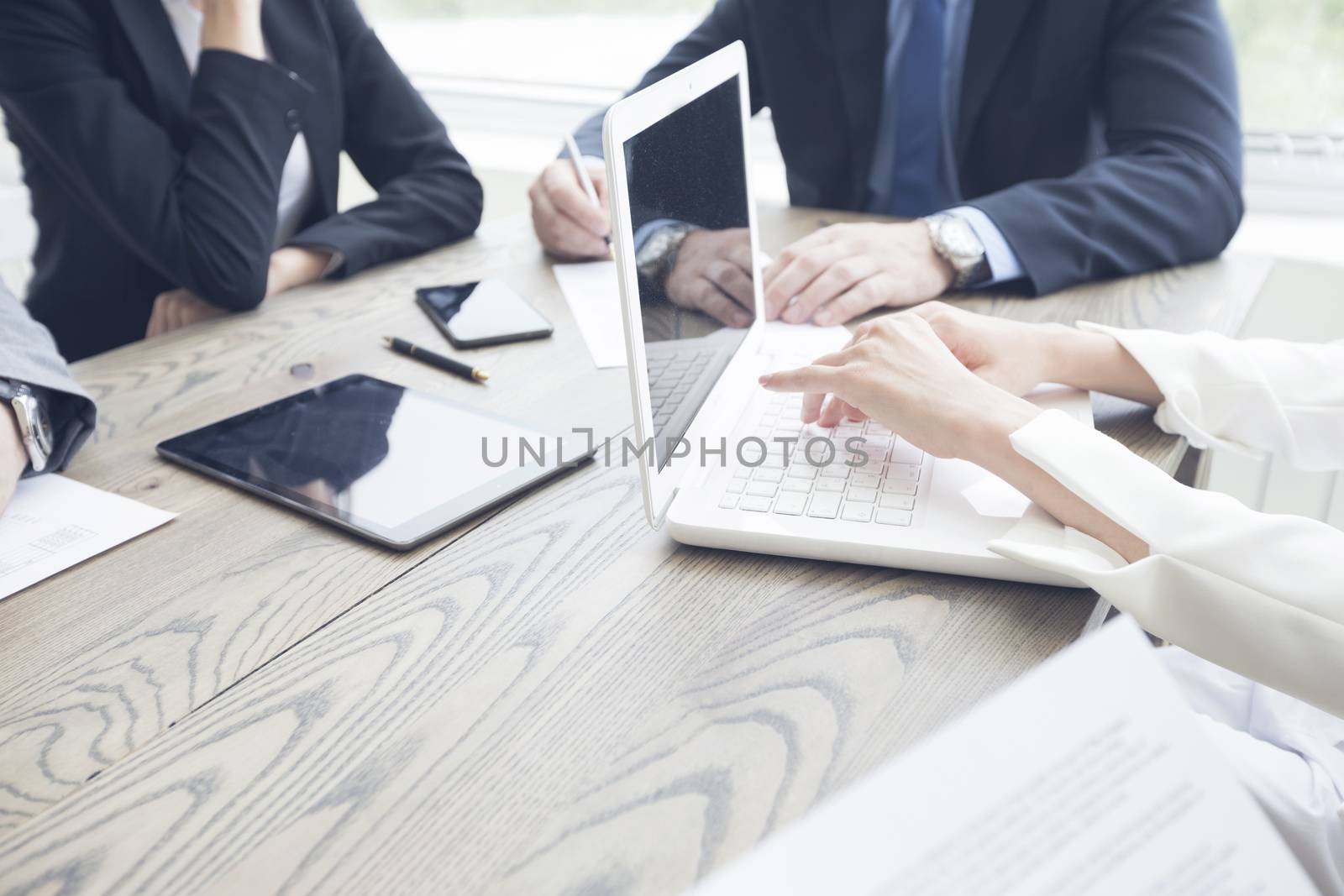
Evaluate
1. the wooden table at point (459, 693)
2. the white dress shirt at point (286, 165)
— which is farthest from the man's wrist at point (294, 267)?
the wooden table at point (459, 693)

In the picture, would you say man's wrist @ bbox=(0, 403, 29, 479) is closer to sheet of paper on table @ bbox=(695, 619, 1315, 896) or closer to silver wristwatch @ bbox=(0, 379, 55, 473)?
silver wristwatch @ bbox=(0, 379, 55, 473)

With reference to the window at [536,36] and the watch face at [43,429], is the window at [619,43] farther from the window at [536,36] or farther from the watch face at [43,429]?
the watch face at [43,429]

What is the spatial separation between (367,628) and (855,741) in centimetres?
30

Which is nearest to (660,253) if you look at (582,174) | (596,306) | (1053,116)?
(596,306)

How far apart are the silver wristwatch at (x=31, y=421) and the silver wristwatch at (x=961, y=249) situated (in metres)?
0.87

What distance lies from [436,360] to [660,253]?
368 mm

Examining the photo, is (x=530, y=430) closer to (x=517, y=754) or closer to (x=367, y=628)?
(x=367, y=628)

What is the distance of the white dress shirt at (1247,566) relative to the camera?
53 cm

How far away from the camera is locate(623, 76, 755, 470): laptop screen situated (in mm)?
639

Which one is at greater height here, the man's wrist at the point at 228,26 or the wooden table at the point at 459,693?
the man's wrist at the point at 228,26

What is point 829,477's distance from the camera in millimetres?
699

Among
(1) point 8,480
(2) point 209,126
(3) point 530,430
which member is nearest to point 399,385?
(3) point 530,430

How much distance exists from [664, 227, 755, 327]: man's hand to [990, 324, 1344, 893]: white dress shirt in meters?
0.25

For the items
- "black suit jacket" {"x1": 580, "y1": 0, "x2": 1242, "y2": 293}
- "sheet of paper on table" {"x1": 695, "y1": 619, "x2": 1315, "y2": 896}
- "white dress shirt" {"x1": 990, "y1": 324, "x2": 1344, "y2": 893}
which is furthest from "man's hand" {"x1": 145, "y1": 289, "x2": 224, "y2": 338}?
"sheet of paper on table" {"x1": 695, "y1": 619, "x2": 1315, "y2": 896}
